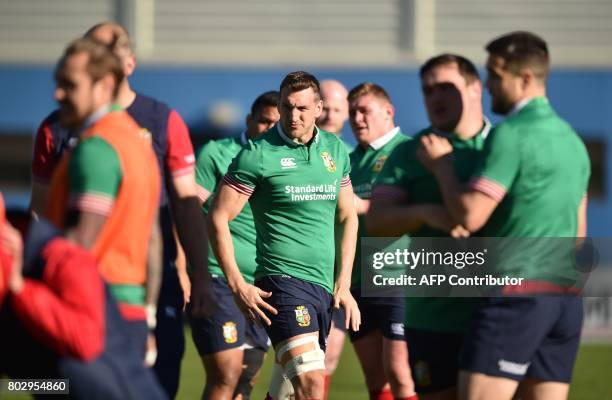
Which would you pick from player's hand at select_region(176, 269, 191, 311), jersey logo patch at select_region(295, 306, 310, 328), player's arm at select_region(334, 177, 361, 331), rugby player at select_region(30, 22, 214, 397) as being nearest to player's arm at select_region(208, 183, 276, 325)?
jersey logo patch at select_region(295, 306, 310, 328)

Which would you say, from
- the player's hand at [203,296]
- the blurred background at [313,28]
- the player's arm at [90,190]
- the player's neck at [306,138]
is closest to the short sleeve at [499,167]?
the player's hand at [203,296]

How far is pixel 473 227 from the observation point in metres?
4.94

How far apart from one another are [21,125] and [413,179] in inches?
573

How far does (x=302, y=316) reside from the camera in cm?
666

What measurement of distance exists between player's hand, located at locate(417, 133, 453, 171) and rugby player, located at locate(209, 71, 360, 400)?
171 centimetres

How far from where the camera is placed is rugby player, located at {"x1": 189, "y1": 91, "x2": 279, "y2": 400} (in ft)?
25.0

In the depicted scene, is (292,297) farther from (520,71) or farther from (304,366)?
(520,71)

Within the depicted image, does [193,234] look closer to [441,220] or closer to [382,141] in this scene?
[441,220]

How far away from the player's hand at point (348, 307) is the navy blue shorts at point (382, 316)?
71 cm

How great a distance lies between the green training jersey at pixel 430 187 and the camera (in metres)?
5.25

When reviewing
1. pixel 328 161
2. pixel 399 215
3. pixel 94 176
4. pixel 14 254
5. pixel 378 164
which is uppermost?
pixel 94 176

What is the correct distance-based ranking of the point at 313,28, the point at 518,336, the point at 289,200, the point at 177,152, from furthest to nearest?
the point at 313,28, the point at 289,200, the point at 177,152, the point at 518,336

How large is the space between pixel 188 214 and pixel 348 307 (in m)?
1.61

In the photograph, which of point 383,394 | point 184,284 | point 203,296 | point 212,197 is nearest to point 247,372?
point 383,394
